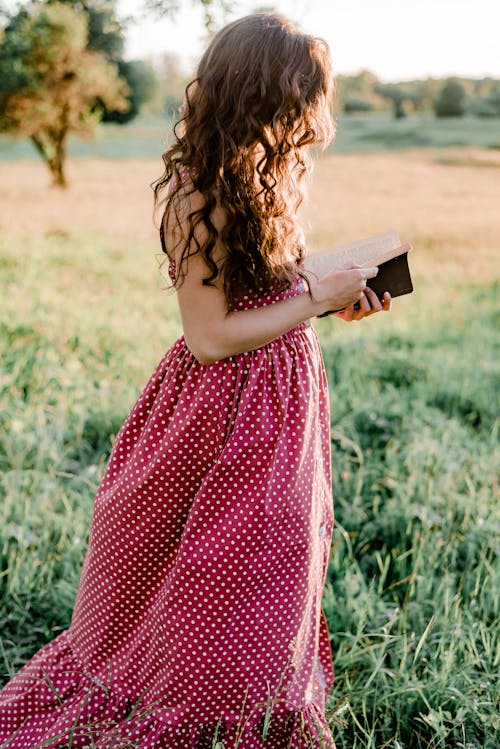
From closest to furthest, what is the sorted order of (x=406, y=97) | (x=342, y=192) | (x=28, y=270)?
(x=28, y=270), (x=342, y=192), (x=406, y=97)

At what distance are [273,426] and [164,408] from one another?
279mm

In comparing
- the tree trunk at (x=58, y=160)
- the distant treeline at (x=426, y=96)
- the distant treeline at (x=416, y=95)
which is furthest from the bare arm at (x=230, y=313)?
the distant treeline at (x=416, y=95)

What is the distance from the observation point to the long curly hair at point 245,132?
56.9 inches

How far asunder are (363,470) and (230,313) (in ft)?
5.94

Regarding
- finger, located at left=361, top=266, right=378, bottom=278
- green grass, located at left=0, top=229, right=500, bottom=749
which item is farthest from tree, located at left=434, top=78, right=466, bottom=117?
finger, located at left=361, top=266, right=378, bottom=278

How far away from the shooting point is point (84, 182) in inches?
679

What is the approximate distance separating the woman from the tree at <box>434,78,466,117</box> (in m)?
38.4

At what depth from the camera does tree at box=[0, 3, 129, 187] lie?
13789 millimetres

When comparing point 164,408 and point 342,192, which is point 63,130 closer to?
point 342,192

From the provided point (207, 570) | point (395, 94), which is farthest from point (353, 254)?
point (395, 94)

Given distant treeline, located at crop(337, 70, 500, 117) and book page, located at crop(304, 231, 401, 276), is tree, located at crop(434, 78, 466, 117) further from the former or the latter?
book page, located at crop(304, 231, 401, 276)

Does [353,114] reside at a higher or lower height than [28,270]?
higher

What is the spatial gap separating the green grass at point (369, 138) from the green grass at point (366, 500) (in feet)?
67.9

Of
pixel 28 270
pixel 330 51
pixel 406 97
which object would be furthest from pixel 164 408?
pixel 406 97
